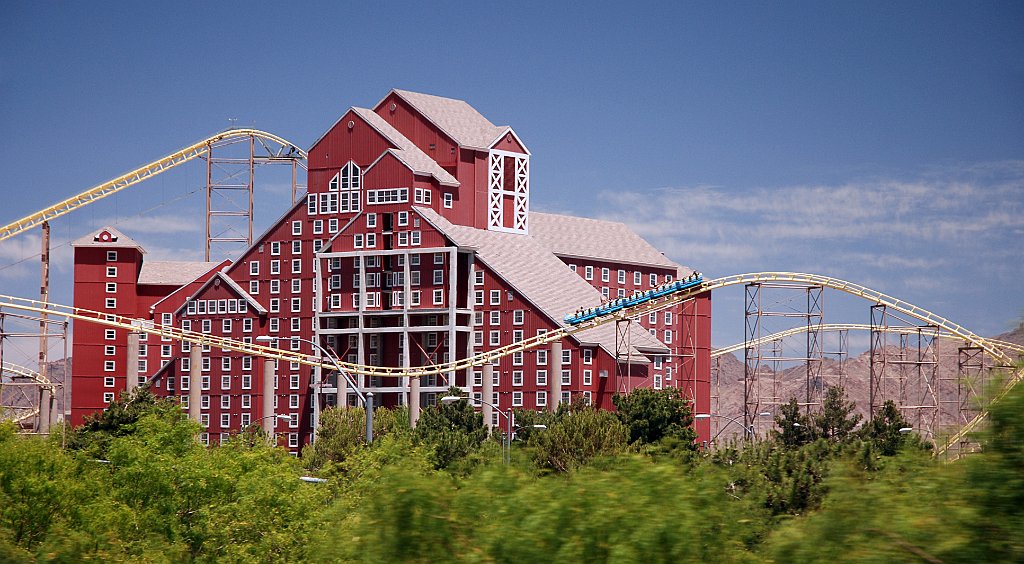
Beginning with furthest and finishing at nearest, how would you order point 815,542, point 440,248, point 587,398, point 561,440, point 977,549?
point 440,248 < point 587,398 < point 561,440 < point 815,542 < point 977,549

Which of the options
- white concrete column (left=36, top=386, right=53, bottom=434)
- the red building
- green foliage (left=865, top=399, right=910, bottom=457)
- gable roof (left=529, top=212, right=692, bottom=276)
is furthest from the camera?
gable roof (left=529, top=212, right=692, bottom=276)

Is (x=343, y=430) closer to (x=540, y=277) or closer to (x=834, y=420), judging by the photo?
(x=540, y=277)

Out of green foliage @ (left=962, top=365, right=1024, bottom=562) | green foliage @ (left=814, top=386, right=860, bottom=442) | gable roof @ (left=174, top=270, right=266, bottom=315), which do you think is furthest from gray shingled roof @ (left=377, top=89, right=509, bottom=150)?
green foliage @ (left=962, top=365, right=1024, bottom=562)

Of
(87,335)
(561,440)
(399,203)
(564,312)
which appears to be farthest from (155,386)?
(561,440)

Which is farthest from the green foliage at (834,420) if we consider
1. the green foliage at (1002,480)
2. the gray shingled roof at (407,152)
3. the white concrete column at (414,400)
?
the green foliage at (1002,480)

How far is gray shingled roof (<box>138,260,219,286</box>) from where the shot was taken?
131 m

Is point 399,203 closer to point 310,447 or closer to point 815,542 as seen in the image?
point 310,447

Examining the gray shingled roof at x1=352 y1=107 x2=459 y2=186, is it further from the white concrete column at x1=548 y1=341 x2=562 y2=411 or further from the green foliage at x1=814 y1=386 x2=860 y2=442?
the green foliage at x1=814 y1=386 x2=860 y2=442

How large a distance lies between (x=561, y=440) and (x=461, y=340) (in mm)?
36281

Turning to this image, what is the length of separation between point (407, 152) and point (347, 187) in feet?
19.3

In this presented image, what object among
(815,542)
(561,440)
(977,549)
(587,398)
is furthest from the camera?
(587,398)

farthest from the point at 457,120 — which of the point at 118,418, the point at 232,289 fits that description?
the point at 118,418

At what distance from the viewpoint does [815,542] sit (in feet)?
58.6

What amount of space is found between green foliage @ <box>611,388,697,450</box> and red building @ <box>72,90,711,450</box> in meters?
9.34
